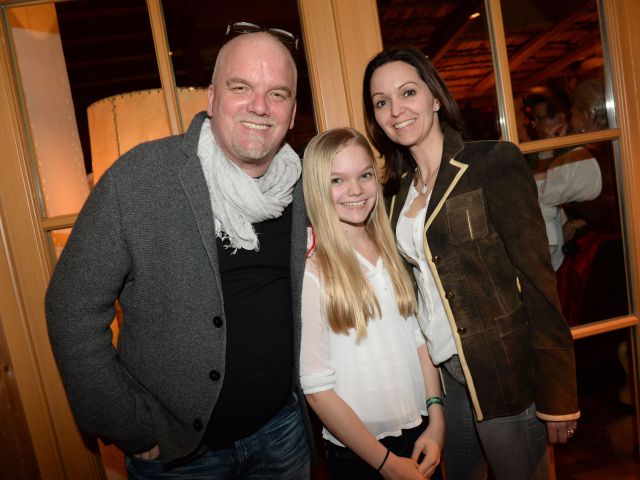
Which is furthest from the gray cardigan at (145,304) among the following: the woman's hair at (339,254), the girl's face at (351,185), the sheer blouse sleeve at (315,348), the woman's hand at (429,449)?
the woman's hand at (429,449)

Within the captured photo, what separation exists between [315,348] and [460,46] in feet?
4.21

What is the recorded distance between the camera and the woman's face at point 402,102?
1.42 meters

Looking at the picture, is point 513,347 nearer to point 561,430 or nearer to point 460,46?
point 561,430

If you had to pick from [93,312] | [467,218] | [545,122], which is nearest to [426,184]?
[467,218]

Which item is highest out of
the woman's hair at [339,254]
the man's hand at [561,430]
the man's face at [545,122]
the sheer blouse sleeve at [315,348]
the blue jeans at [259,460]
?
Answer: the man's face at [545,122]

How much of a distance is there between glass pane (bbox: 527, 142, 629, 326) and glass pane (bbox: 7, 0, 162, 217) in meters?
1.64

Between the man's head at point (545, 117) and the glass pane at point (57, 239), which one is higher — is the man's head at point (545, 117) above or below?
above

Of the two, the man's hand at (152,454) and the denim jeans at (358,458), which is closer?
the man's hand at (152,454)

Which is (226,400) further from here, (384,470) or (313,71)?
(313,71)

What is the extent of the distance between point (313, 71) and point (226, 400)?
3.81ft

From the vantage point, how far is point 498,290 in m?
1.32

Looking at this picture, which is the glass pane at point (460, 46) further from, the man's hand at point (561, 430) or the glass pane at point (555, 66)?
the man's hand at point (561, 430)

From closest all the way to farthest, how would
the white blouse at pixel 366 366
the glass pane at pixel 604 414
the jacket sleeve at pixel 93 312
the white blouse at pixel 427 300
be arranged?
the jacket sleeve at pixel 93 312, the white blouse at pixel 366 366, the white blouse at pixel 427 300, the glass pane at pixel 604 414

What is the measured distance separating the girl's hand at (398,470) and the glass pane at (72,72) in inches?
54.4
